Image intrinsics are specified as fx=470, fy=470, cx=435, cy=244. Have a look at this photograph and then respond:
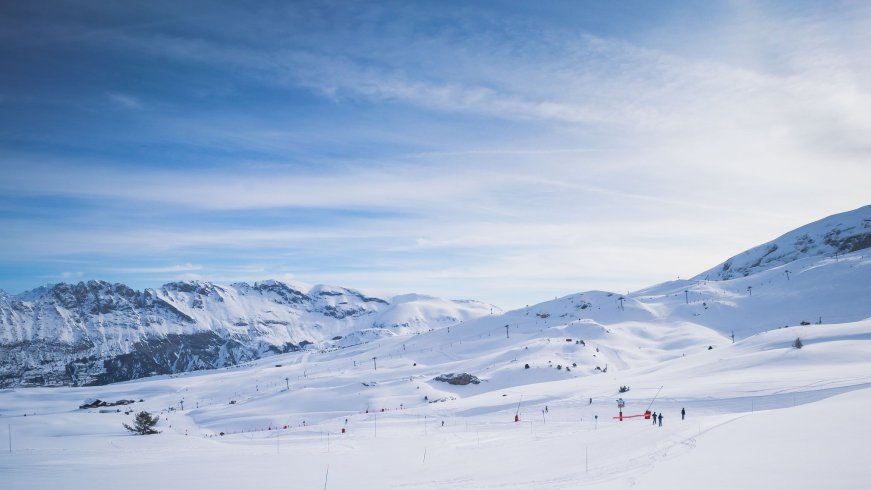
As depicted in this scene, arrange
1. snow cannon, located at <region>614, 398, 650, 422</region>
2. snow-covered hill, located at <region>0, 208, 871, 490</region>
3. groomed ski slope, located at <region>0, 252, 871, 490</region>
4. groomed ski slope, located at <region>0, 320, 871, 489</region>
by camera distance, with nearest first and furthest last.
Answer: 1. groomed ski slope, located at <region>0, 320, 871, 489</region>
2. groomed ski slope, located at <region>0, 252, 871, 490</region>
3. snow-covered hill, located at <region>0, 208, 871, 490</region>
4. snow cannon, located at <region>614, 398, 650, 422</region>

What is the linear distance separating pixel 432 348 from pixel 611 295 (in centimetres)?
7564

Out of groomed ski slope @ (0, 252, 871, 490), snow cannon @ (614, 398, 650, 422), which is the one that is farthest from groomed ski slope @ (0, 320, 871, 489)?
snow cannon @ (614, 398, 650, 422)

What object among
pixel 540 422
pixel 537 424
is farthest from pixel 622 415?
pixel 537 424

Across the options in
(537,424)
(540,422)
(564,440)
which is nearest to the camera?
(564,440)

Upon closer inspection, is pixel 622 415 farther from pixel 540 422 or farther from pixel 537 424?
pixel 537 424

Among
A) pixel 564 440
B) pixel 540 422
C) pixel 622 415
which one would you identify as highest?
pixel 564 440

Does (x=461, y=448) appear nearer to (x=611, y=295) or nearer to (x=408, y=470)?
(x=408, y=470)

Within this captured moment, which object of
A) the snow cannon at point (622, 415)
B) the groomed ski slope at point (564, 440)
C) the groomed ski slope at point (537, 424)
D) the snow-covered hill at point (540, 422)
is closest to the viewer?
Answer: the groomed ski slope at point (564, 440)

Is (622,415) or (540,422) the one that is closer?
(540,422)

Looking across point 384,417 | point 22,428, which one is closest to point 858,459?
point 384,417

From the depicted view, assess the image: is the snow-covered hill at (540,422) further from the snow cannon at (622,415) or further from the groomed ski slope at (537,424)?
the snow cannon at (622,415)

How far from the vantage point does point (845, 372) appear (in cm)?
4550

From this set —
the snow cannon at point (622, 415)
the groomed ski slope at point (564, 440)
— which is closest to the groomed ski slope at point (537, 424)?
the groomed ski slope at point (564, 440)

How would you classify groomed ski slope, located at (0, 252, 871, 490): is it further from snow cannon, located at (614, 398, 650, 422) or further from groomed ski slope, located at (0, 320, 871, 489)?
snow cannon, located at (614, 398, 650, 422)
